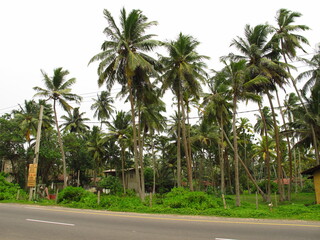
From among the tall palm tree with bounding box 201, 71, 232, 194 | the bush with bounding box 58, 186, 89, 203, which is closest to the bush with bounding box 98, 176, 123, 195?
the bush with bounding box 58, 186, 89, 203

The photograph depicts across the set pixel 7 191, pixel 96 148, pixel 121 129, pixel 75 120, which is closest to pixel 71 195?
pixel 7 191

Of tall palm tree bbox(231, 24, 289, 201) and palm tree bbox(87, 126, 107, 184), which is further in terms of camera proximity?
palm tree bbox(87, 126, 107, 184)

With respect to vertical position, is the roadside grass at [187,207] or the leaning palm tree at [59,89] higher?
the leaning palm tree at [59,89]

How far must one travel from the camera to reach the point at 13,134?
33844 millimetres

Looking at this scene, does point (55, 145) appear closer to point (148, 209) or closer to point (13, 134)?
point (13, 134)

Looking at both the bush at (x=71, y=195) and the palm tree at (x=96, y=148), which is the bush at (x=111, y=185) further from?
the bush at (x=71, y=195)

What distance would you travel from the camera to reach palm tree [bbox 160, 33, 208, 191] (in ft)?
69.1

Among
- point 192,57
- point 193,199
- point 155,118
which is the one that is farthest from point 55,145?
point 193,199

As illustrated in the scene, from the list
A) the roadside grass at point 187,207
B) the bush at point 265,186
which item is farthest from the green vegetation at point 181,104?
the bush at point 265,186

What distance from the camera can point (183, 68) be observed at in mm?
20734

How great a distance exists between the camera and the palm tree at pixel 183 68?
21077 millimetres

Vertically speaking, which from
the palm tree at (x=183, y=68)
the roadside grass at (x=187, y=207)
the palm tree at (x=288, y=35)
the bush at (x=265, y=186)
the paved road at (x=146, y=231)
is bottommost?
the paved road at (x=146, y=231)

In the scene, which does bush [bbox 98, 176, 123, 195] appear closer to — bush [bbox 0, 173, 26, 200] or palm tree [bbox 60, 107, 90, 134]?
bush [bbox 0, 173, 26, 200]

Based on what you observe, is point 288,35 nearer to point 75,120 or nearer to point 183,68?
point 183,68
